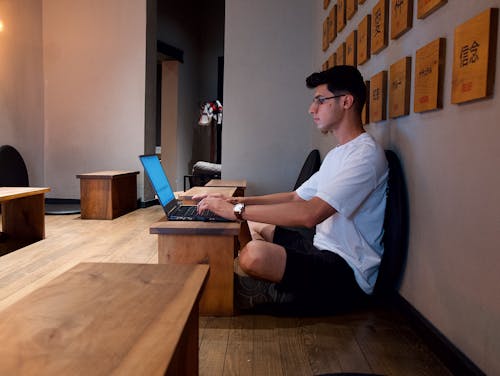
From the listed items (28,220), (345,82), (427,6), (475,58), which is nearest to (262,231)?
(345,82)

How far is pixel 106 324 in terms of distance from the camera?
839 millimetres

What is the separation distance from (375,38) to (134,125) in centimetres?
417

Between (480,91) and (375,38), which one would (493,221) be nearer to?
(480,91)

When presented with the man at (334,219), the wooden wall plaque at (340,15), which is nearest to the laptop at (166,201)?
the man at (334,219)

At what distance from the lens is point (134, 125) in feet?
19.9

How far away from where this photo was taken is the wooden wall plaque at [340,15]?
10.8 ft

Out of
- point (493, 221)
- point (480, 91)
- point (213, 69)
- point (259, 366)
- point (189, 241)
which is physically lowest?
point (259, 366)

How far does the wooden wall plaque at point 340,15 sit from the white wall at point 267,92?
1547 mm

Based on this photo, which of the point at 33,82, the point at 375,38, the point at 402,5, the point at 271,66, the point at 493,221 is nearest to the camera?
the point at 493,221

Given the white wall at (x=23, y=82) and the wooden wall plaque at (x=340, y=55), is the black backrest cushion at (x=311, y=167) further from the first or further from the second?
the white wall at (x=23, y=82)

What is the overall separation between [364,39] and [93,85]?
4342 mm

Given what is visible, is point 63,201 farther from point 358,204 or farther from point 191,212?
point 358,204

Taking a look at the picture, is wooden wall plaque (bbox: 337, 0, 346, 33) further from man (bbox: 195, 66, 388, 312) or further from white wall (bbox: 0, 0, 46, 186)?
white wall (bbox: 0, 0, 46, 186)

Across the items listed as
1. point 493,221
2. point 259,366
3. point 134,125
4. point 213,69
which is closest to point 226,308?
point 259,366
